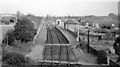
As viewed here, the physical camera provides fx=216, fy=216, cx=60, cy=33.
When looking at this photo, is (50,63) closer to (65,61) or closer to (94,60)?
(65,61)

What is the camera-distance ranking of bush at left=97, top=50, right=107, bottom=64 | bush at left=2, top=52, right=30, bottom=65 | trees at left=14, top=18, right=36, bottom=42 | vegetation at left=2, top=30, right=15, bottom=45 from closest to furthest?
bush at left=2, top=52, right=30, bottom=65
bush at left=97, top=50, right=107, bottom=64
vegetation at left=2, top=30, right=15, bottom=45
trees at left=14, top=18, right=36, bottom=42

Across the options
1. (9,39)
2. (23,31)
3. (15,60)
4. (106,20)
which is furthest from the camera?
(106,20)

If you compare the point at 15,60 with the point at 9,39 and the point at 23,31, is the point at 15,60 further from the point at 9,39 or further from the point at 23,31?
the point at 23,31

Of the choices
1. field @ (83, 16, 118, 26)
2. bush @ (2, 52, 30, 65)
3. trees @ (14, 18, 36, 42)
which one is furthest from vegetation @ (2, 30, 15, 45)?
field @ (83, 16, 118, 26)

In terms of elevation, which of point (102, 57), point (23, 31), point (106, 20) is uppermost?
point (106, 20)

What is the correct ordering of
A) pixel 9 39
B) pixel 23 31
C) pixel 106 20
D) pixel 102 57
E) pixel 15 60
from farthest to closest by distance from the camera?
pixel 106 20
pixel 23 31
pixel 9 39
pixel 102 57
pixel 15 60

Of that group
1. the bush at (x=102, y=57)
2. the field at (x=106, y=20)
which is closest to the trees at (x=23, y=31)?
the bush at (x=102, y=57)

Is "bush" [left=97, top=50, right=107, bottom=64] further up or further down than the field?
further down

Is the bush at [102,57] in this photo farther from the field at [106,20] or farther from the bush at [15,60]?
the field at [106,20]

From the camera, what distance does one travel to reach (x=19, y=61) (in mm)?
13680

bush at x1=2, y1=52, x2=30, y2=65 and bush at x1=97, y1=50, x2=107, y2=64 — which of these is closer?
bush at x1=2, y1=52, x2=30, y2=65

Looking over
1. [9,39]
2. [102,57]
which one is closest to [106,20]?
[9,39]

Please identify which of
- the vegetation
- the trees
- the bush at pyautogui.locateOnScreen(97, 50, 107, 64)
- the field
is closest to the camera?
the bush at pyautogui.locateOnScreen(97, 50, 107, 64)

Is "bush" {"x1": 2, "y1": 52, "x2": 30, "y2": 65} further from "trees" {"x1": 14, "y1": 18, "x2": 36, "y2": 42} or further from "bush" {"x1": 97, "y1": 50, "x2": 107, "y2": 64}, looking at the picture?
"trees" {"x1": 14, "y1": 18, "x2": 36, "y2": 42}
